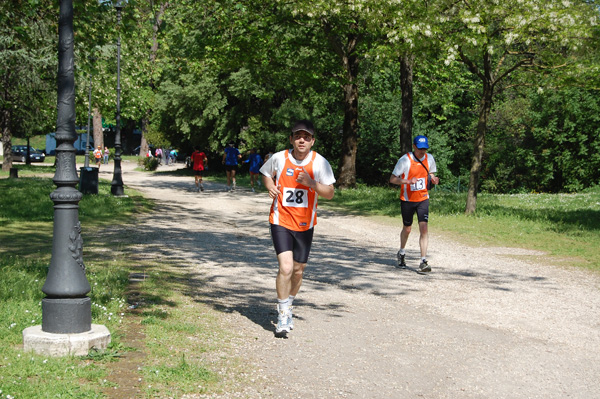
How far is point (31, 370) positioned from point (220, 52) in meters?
21.8

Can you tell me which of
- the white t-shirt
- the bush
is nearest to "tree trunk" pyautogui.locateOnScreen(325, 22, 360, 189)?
the white t-shirt

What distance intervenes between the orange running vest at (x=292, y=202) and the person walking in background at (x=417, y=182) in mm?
4037

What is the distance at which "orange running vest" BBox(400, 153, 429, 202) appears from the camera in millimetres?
10406

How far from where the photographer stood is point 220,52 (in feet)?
83.6

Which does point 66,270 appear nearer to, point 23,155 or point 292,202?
point 292,202

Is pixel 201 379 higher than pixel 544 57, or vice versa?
pixel 544 57

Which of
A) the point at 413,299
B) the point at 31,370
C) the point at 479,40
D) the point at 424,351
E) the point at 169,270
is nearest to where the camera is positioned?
the point at 31,370

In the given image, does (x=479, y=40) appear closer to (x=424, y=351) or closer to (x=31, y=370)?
(x=424, y=351)

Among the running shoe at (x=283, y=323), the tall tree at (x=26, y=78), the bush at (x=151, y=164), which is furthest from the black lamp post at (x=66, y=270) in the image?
the bush at (x=151, y=164)

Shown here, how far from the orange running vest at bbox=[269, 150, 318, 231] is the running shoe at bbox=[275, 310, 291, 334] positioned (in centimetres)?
78

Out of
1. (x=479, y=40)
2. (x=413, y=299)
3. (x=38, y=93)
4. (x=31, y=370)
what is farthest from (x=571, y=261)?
(x=38, y=93)

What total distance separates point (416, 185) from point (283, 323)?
15.7 feet

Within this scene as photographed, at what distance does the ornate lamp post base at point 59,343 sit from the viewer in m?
5.19

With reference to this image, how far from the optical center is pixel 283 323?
20.8 ft
